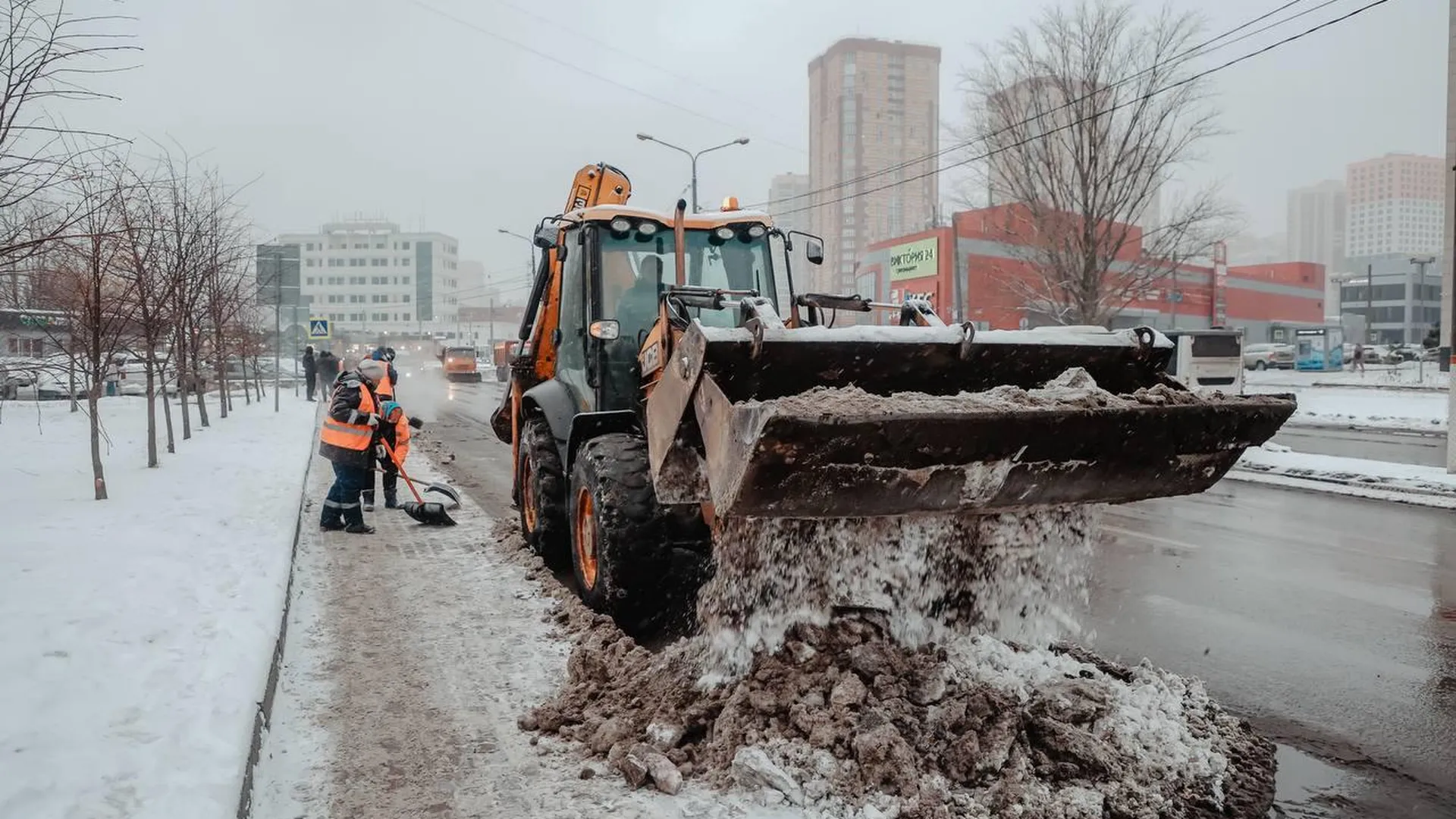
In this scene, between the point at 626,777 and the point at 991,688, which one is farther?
the point at 991,688

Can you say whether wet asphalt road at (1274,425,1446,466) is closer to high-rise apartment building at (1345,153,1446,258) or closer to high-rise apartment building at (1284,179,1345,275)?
high-rise apartment building at (1345,153,1446,258)

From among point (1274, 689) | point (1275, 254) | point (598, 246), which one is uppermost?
point (1275, 254)

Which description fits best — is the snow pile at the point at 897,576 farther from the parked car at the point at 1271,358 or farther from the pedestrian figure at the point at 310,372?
the parked car at the point at 1271,358

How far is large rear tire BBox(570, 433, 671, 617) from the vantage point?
487 cm

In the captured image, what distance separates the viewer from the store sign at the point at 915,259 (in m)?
43.6

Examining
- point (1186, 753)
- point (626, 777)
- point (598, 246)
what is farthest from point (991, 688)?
point (598, 246)

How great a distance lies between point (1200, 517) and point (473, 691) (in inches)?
277

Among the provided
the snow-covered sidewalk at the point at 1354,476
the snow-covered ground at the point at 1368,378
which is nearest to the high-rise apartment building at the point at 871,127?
the snow-covered ground at the point at 1368,378

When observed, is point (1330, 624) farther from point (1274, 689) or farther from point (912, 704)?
point (912, 704)

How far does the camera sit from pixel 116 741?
3.44m

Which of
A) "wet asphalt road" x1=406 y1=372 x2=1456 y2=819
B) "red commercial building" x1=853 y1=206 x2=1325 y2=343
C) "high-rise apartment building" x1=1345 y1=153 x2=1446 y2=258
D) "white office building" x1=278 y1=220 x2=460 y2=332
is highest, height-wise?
"high-rise apartment building" x1=1345 y1=153 x2=1446 y2=258

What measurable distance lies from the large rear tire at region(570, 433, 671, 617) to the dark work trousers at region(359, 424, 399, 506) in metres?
4.37

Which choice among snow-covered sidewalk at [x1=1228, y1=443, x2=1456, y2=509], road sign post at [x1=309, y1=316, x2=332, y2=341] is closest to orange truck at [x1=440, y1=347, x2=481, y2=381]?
road sign post at [x1=309, y1=316, x2=332, y2=341]

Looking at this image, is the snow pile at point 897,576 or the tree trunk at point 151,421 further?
the tree trunk at point 151,421
